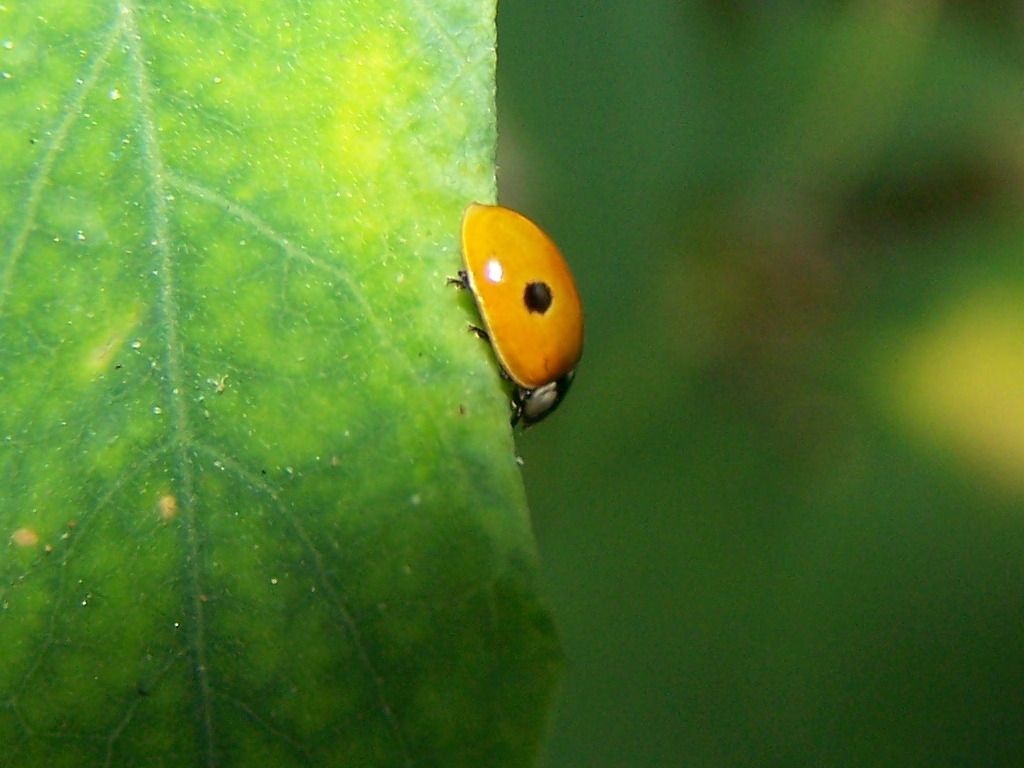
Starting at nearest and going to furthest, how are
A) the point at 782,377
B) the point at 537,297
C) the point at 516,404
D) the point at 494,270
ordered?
the point at 494,270
the point at 537,297
the point at 516,404
the point at 782,377

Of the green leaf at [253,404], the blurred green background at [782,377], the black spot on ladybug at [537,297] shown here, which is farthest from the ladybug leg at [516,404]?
the blurred green background at [782,377]

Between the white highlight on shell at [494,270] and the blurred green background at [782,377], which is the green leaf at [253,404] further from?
the blurred green background at [782,377]

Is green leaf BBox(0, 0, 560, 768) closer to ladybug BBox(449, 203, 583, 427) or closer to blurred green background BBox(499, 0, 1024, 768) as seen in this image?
ladybug BBox(449, 203, 583, 427)

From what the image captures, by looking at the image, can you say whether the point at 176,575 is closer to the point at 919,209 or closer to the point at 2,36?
the point at 2,36

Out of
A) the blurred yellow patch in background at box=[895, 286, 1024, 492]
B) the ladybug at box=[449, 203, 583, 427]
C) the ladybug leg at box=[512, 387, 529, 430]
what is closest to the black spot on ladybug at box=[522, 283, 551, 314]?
the ladybug at box=[449, 203, 583, 427]

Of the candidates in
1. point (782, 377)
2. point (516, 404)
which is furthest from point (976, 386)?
point (516, 404)

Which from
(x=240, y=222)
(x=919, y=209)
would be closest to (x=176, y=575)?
(x=240, y=222)

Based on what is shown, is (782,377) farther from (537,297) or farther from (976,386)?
(537,297)
